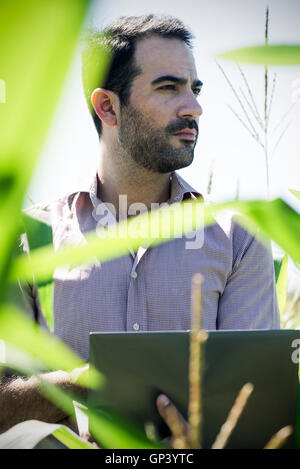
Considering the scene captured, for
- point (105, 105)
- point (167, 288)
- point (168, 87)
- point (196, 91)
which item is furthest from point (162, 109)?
point (167, 288)

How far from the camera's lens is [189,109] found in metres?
1.86

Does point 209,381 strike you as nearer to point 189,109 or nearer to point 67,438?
point 67,438

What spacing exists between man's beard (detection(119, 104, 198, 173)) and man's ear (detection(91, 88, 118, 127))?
0.09 metres

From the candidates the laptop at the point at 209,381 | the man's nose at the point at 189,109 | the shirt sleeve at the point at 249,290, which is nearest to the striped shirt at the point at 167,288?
the shirt sleeve at the point at 249,290

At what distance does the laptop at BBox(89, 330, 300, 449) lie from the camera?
2.20 feet

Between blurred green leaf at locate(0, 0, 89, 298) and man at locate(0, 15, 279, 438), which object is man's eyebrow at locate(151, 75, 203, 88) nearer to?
man at locate(0, 15, 279, 438)

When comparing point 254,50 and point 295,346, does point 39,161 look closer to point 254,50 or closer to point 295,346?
point 254,50

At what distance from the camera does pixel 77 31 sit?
10 cm

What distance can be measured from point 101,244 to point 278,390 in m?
0.61

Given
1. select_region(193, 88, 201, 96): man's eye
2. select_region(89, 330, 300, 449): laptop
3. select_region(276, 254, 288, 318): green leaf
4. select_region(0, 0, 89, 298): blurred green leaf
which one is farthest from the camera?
select_region(193, 88, 201, 96): man's eye

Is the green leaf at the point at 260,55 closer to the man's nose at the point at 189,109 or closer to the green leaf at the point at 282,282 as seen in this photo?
the green leaf at the point at 282,282

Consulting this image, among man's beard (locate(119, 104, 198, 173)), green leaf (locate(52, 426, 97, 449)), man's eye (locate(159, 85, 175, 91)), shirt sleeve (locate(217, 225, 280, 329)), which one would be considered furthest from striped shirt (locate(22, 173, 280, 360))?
green leaf (locate(52, 426, 97, 449))

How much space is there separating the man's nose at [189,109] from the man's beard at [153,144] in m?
0.02
